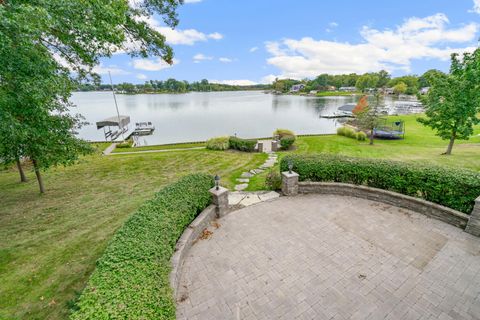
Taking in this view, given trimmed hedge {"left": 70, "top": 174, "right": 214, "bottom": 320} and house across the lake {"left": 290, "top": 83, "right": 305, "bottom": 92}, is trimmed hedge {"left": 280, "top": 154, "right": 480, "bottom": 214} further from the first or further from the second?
house across the lake {"left": 290, "top": 83, "right": 305, "bottom": 92}

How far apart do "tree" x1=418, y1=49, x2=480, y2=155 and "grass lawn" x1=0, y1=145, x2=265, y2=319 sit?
32.4 ft

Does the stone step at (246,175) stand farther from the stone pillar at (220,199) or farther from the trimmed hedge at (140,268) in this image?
the trimmed hedge at (140,268)

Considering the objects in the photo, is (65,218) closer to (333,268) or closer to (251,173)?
(251,173)

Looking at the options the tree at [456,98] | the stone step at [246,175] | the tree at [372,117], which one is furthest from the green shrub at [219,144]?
the tree at [456,98]

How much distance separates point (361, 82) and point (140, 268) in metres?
124

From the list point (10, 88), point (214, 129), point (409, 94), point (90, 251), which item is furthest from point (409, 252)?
point (409, 94)

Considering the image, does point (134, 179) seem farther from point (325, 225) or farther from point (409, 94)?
point (409, 94)

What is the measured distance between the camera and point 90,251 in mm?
5043

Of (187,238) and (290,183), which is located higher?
(290,183)

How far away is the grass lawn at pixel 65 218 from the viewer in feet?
13.0

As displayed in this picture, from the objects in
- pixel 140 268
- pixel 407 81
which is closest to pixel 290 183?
pixel 140 268

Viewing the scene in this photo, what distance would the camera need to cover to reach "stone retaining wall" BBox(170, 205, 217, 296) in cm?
371

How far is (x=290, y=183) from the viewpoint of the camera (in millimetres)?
6961

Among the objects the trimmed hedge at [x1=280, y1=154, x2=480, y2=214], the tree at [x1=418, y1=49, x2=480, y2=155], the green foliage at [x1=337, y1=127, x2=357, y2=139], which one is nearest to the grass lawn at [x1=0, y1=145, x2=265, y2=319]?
the trimmed hedge at [x1=280, y1=154, x2=480, y2=214]
